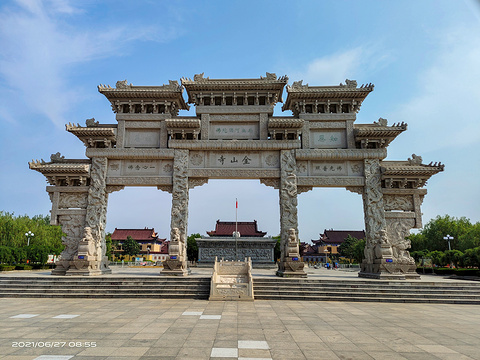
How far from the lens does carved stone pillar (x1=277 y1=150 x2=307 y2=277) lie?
501 inches

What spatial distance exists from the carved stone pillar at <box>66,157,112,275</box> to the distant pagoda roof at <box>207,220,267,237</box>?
2286 cm

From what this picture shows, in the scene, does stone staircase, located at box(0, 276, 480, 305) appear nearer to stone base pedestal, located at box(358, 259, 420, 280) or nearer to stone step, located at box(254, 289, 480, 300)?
stone step, located at box(254, 289, 480, 300)

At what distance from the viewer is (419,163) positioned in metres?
14.5

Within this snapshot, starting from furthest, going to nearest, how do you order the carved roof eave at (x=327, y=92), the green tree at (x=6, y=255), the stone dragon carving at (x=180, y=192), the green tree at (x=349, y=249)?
the green tree at (x=349, y=249) → the green tree at (x=6, y=255) → the carved roof eave at (x=327, y=92) → the stone dragon carving at (x=180, y=192)

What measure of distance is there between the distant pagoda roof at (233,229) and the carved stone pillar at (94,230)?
22.9 meters

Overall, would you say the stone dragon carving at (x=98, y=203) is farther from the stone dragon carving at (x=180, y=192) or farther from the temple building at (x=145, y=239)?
the temple building at (x=145, y=239)

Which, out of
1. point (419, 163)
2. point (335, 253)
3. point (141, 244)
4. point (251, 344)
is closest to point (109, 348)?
point (251, 344)

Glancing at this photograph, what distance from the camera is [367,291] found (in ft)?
36.2

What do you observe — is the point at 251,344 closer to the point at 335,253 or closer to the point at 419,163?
the point at 419,163

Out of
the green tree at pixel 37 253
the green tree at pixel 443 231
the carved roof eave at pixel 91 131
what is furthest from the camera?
the green tree at pixel 443 231

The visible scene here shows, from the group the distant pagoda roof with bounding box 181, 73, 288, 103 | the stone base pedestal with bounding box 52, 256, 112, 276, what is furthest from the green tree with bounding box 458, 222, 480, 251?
the stone base pedestal with bounding box 52, 256, 112, 276

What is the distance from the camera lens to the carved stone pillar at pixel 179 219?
13062 millimetres

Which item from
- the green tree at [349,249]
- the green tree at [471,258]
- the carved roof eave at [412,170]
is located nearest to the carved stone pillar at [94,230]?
the carved roof eave at [412,170]

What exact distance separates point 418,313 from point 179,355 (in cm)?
694
